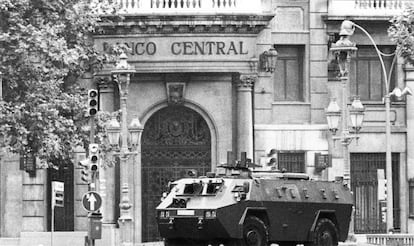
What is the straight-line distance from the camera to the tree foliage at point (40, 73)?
48.8 metres

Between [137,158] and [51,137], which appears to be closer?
[51,137]

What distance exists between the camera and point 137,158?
57531 millimetres

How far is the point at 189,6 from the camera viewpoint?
57.3m

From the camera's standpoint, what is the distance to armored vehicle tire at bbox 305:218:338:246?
45.6 m

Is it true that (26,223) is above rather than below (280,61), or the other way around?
below

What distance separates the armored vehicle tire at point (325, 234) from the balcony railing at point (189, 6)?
42.5ft

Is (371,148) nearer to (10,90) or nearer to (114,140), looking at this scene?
(114,140)

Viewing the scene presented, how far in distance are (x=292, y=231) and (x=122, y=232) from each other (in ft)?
26.2

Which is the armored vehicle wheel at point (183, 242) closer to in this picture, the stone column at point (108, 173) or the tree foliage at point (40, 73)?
the tree foliage at point (40, 73)

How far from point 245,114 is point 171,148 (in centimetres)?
270

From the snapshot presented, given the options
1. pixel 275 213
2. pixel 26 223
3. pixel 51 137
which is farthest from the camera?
pixel 26 223

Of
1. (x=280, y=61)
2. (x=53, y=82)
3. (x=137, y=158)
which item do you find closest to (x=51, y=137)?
(x=53, y=82)

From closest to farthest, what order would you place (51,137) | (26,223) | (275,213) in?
(275,213)
(51,137)
(26,223)

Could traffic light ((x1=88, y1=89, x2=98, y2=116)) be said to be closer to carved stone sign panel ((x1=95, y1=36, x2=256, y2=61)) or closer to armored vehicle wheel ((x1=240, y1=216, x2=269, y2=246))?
armored vehicle wheel ((x1=240, y1=216, x2=269, y2=246))
